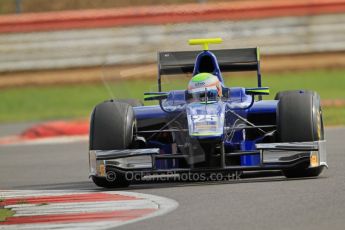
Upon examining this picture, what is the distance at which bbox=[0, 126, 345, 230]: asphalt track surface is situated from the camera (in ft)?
30.6

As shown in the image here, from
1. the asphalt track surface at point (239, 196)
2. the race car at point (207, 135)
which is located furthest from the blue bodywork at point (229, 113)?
the asphalt track surface at point (239, 196)

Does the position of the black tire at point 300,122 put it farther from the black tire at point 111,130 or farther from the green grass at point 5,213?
the green grass at point 5,213

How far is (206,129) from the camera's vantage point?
12148mm

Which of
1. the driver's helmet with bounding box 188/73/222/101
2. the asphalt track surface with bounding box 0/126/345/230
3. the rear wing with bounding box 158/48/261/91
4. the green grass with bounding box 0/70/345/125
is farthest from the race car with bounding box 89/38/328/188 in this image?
the green grass with bounding box 0/70/345/125

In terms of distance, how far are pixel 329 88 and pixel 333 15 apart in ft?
6.18

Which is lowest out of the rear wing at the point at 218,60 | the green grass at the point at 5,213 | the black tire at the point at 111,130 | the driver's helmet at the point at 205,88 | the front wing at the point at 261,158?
the green grass at the point at 5,213

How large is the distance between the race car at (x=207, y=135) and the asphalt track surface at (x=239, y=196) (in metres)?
0.22

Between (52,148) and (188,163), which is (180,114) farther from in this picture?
(52,148)

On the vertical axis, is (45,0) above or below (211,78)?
above

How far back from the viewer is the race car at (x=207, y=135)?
12.3 meters

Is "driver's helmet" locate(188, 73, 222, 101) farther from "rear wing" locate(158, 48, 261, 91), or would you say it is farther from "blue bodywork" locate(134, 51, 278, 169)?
"rear wing" locate(158, 48, 261, 91)

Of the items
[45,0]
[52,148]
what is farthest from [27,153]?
[45,0]

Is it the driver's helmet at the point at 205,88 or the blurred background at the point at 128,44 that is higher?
the blurred background at the point at 128,44

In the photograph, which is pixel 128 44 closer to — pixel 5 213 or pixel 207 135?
pixel 207 135
